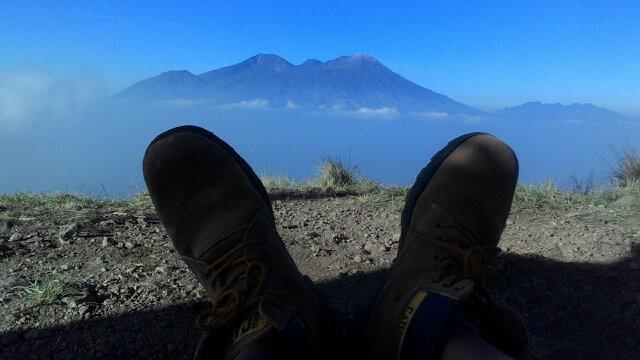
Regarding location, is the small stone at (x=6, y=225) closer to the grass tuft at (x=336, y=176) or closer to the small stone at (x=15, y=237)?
the small stone at (x=15, y=237)

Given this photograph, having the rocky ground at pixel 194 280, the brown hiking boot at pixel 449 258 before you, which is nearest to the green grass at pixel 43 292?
the rocky ground at pixel 194 280

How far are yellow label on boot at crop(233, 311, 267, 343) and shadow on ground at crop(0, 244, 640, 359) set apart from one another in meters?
0.28

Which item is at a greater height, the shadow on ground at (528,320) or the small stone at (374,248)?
the small stone at (374,248)

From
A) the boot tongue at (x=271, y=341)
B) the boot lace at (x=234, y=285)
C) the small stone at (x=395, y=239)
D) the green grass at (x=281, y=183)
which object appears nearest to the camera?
the boot tongue at (x=271, y=341)

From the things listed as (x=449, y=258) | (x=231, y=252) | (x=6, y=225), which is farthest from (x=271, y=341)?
(x=6, y=225)

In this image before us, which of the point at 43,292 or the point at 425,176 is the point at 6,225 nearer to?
the point at 43,292

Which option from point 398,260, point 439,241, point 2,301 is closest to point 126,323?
point 2,301

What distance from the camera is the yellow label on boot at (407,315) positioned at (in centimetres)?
112

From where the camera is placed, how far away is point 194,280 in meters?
1.70

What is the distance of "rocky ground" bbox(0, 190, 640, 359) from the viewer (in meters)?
1.37

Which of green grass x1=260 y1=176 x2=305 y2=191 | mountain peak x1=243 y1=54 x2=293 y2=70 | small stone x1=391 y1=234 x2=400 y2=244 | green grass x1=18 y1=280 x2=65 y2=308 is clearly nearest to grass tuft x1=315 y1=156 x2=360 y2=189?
green grass x1=260 y1=176 x2=305 y2=191

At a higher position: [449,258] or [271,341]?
[449,258]

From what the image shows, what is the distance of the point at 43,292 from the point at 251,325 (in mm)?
762

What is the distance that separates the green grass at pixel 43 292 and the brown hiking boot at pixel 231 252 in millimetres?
383
